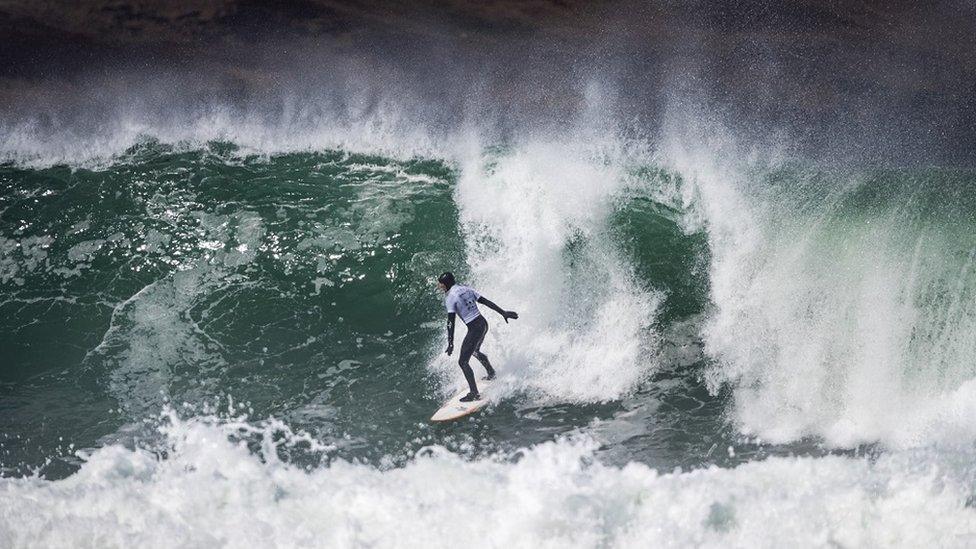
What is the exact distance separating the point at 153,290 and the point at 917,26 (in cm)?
1332

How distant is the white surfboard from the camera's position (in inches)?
358

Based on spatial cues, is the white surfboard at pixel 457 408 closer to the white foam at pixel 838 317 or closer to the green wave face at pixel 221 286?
the green wave face at pixel 221 286

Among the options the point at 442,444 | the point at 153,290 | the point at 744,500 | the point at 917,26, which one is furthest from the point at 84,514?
the point at 917,26

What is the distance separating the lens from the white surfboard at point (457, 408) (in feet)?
29.8

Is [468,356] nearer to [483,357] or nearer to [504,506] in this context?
[483,357]

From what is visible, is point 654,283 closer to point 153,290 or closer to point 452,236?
point 452,236

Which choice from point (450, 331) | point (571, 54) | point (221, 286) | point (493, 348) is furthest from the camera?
point (571, 54)

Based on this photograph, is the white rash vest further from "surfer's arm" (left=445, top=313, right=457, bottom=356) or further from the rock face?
the rock face

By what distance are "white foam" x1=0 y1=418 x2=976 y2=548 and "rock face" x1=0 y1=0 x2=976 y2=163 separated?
26.5 feet

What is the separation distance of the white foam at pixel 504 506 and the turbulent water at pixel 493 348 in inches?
1.0

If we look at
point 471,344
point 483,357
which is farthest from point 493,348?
point 471,344

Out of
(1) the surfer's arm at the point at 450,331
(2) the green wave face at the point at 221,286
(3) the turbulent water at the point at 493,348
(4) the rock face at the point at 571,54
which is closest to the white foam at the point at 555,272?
(3) the turbulent water at the point at 493,348

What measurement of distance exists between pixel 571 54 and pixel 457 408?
8.96 meters

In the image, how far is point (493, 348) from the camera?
996 centimetres
